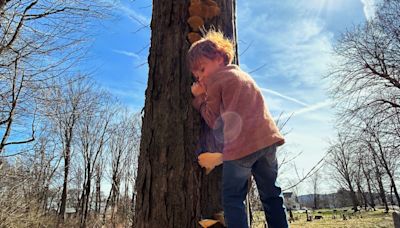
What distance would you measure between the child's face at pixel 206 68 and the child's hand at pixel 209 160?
0.43 metres

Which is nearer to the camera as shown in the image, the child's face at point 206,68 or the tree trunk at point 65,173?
the child's face at point 206,68

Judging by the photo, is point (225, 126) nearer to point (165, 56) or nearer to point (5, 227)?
point (165, 56)

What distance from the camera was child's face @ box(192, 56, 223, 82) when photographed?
1658 mm

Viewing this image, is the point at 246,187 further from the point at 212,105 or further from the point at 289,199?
the point at 289,199

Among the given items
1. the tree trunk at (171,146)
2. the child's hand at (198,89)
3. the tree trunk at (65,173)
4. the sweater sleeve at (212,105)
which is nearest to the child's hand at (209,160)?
the tree trunk at (171,146)

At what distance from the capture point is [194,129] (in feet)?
5.39

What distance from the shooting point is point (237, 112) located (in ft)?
5.13

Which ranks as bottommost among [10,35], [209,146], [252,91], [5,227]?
[5,227]

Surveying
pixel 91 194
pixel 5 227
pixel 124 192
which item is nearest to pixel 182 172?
pixel 124 192

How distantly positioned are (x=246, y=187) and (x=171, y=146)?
0.46 meters

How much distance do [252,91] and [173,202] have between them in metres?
0.74

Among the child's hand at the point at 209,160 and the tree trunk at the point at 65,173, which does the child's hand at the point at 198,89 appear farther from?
the tree trunk at the point at 65,173

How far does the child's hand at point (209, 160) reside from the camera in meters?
1.53

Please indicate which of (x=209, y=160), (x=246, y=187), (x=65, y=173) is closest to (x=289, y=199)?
(x=65, y=173)
